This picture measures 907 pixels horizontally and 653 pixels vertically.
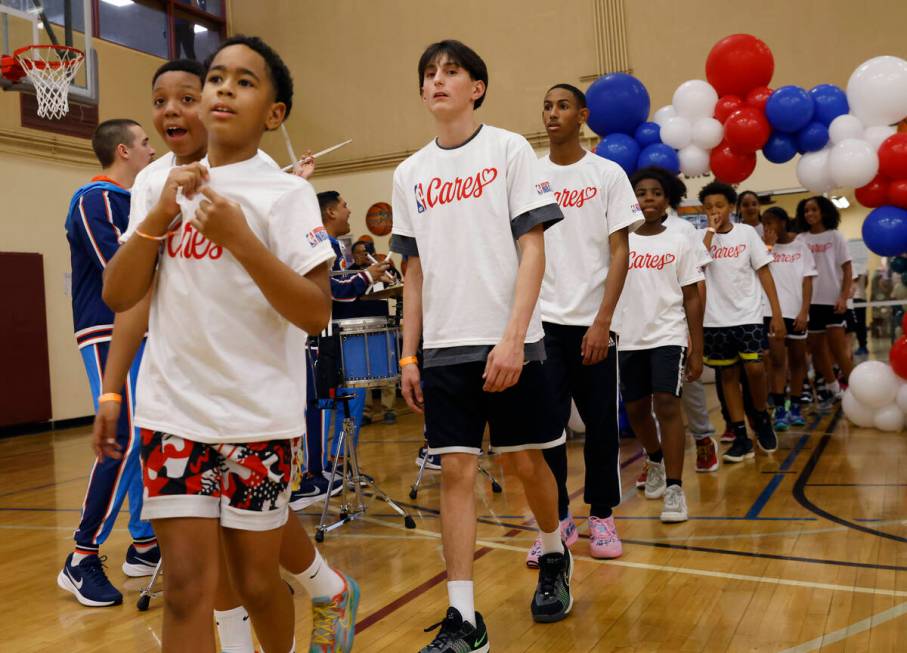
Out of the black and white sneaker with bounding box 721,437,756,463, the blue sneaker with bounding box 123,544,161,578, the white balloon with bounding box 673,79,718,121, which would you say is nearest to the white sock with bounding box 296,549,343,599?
the blue sneaker with bounding box 123,544,161,578

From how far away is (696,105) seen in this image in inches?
264

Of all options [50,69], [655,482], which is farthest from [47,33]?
[655,482]

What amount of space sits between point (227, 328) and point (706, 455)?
4.17m

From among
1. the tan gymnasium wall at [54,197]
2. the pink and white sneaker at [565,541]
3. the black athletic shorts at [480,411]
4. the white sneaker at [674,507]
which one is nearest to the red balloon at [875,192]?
the white sneaker at [674,507]

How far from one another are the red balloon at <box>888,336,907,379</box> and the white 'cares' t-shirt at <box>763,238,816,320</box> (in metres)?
1.14

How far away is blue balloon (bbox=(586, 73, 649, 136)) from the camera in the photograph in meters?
6.54

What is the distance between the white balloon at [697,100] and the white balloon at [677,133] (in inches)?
3.6

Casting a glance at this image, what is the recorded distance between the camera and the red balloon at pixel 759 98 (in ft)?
21.4

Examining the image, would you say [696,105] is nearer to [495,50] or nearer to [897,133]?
[897,133]

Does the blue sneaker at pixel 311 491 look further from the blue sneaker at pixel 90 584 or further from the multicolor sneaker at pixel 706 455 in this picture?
the multicolor sneaker at pixel 706 455

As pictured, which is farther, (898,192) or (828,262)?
(828,262)

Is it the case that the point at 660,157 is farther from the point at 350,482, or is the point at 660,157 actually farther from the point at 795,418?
the point at 350,482

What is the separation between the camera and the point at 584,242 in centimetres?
342

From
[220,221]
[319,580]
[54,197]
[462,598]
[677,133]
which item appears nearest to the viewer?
[220,221]
